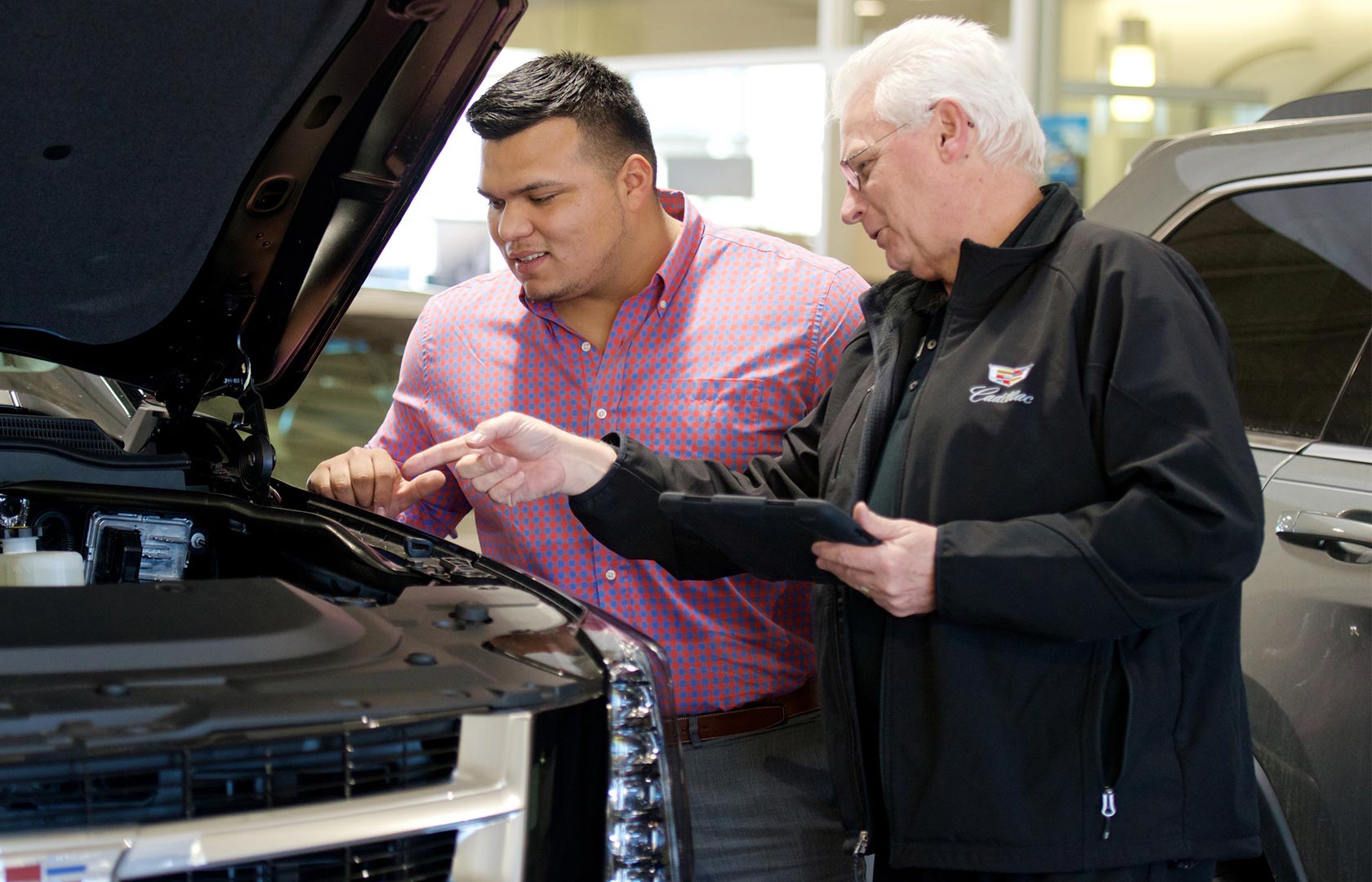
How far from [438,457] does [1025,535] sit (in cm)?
89

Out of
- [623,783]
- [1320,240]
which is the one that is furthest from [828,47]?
[623,783]

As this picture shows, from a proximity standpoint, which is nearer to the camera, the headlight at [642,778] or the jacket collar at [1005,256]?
the headlight at [642,778]

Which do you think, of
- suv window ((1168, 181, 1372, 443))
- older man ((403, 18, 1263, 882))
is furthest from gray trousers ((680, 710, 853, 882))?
suv window ((1168, 181, 1372, 443))

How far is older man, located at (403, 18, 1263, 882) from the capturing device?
1566mm

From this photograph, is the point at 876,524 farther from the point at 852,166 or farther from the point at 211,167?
the point at 211,167

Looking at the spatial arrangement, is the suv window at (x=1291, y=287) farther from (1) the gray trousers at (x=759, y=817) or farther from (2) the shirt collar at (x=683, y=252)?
(1) the gray trousers at (x=759, y=817)

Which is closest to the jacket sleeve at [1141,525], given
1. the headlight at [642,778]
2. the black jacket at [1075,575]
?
the black jacket at [1075,575]

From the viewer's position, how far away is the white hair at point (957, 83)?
70.2 inches

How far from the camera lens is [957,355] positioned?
5.75 feet

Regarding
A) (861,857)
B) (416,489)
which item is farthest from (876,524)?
Answer: (416,489)

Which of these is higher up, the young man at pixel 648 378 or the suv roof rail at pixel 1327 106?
the suv roof rail at pixel 1327 106

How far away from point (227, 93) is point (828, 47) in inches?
237

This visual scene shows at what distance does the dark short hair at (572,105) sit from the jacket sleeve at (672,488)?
1.92 ft

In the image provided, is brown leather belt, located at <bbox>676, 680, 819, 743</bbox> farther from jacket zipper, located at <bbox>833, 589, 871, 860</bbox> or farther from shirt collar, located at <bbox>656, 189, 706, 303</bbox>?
shirt collar, located at <bbox>656, 189, 706, 303</bbox>
